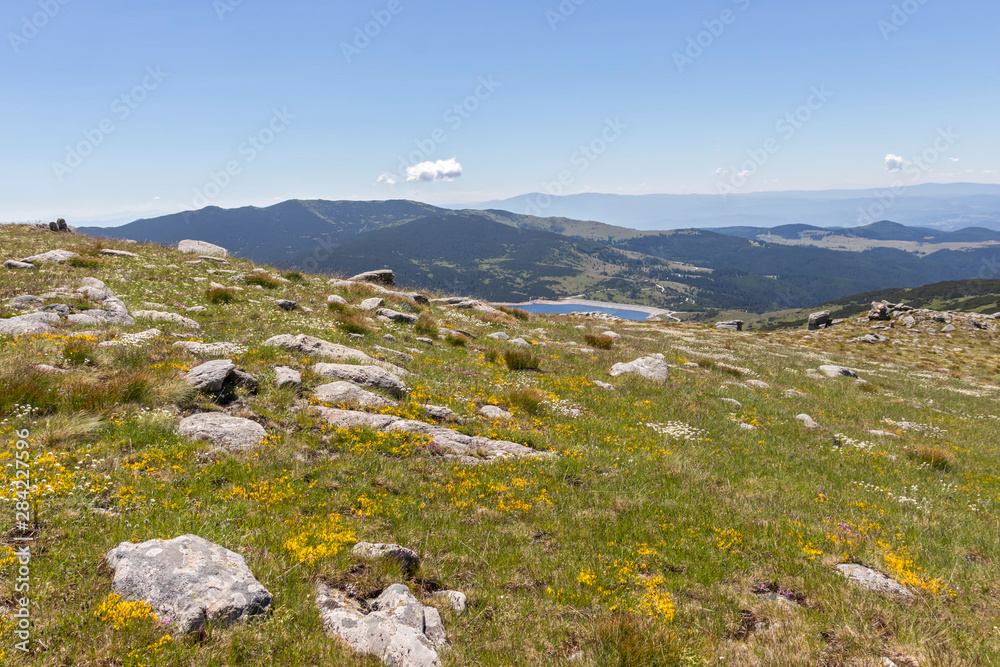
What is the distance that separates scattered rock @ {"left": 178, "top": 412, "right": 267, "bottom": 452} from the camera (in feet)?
27.5

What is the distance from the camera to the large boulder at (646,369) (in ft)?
66.9

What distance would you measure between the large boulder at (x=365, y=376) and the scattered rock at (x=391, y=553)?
6.85 metres

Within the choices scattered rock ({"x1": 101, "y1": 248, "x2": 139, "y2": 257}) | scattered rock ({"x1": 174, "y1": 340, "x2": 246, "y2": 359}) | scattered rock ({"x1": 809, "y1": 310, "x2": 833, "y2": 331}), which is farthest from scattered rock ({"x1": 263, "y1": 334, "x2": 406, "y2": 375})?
scattered rock ({"x1": 809, "y1": 310, "x2": 833, "y2": 331})

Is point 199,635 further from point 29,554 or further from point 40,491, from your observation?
point 40,491

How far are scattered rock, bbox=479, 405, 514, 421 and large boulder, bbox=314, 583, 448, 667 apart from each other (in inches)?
293

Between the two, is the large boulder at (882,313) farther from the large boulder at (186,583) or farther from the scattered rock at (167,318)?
the large boulder at (186,583)

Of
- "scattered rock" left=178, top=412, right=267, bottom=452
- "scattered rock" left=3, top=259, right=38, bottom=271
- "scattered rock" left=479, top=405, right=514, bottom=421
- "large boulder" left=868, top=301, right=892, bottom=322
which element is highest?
"scattered rock" left=3, top=259, right=38, bottom=271

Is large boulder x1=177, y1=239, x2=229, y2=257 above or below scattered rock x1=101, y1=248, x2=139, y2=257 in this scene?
above

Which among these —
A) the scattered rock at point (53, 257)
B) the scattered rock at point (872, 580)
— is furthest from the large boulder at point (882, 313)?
the scattered rock at point (53, 257)

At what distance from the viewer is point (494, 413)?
516 inches

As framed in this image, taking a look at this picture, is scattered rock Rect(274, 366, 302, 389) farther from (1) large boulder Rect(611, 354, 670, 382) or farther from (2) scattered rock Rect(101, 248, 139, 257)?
(2) scattered rock Rect(101, 248, 139, 257)

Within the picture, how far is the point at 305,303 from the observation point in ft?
76.2

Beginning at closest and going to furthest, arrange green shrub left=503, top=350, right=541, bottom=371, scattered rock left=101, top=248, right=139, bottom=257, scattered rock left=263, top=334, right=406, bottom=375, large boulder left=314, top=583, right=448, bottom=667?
1. large boulder left=314, top=583, right=448, bottom=667
2. scattered rock left=263, top=334, right=406, bottom=375
3. green shrub left=503, top=350, right=541, bottom=371
4. scattered rock left=101, top=248, right=139, bottom=257

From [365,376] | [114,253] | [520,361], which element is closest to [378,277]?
[114,253]
